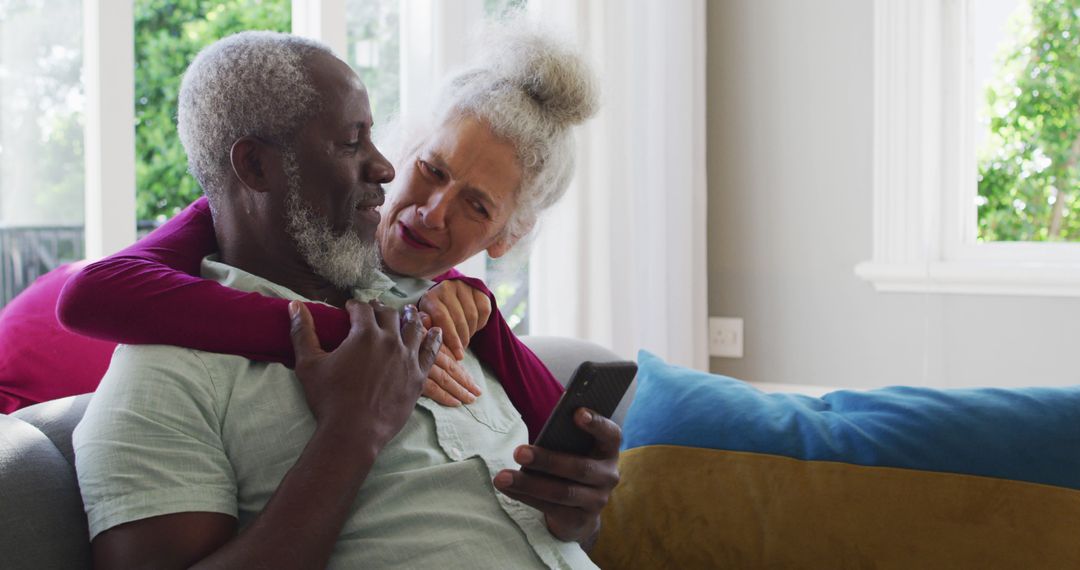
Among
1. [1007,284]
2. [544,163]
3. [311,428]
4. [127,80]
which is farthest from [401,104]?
[1007,284]

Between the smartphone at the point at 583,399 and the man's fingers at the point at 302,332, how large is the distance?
253 mm

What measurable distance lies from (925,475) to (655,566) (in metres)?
0.38

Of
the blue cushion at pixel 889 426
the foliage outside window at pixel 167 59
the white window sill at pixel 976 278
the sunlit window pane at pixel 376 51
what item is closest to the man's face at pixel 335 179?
the blue cushion at pixel 889 426

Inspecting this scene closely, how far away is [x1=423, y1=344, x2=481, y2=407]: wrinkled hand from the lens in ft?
3.87

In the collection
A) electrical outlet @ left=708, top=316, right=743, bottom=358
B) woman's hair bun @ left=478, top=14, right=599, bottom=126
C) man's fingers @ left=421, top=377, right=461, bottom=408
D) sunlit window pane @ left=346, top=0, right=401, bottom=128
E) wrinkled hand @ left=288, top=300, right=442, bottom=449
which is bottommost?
electrical outlet @ left=708, top=316, right=743, bottom=358

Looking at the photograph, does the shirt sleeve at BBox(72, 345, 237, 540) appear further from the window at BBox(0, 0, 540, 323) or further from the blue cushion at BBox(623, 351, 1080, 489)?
the window at BBox(0, 0, 540, 323)

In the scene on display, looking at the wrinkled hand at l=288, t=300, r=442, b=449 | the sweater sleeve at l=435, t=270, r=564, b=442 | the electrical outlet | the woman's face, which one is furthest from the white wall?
the wrinkled hand at l=288, t=300, r=442, b=449

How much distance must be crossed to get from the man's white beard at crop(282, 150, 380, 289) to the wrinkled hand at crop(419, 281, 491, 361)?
0.12 m

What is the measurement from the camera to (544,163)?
1.59 metres

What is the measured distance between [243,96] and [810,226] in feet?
7.63

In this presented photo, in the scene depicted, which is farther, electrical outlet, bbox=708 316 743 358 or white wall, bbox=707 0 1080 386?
electrical outlet, bbox=708 316 743 358

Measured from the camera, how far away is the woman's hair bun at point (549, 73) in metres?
1.58

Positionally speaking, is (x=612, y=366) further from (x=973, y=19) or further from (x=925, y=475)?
(x=973, y=19)

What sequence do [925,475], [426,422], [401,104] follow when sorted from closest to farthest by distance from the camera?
[426,422]
[925,475]
[401,104]
